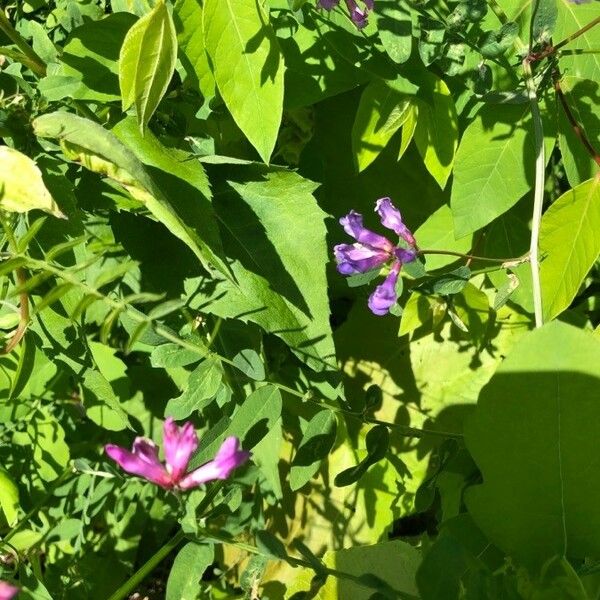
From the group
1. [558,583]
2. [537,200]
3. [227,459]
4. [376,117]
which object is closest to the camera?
[558,583]

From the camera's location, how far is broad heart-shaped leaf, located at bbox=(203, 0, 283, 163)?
91cm

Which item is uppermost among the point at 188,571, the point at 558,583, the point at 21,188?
the point at 21,188

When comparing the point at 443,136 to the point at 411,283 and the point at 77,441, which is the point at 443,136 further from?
the point at 77,441

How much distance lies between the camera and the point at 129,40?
0.73 metres

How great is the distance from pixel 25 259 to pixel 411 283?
0.81 m

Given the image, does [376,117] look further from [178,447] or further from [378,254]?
[178,447]

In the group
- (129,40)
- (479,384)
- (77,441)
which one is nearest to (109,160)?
(129,40)

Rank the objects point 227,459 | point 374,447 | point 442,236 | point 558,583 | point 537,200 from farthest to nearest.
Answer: point 442,236 → point 374,447 → point 537,200 → point 227,459 → point 558,583

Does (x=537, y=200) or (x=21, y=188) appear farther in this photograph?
(x=537, y=200)

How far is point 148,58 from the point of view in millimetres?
756

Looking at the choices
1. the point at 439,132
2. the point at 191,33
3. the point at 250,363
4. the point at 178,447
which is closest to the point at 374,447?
the point at 250,363

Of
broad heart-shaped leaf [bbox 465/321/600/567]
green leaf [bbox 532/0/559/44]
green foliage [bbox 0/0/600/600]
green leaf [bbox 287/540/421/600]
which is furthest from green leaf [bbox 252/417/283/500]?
green leaf [bbox 532/0/559/44]

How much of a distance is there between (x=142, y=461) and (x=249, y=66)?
0.44 metres

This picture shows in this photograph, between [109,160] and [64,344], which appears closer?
[109,160]
